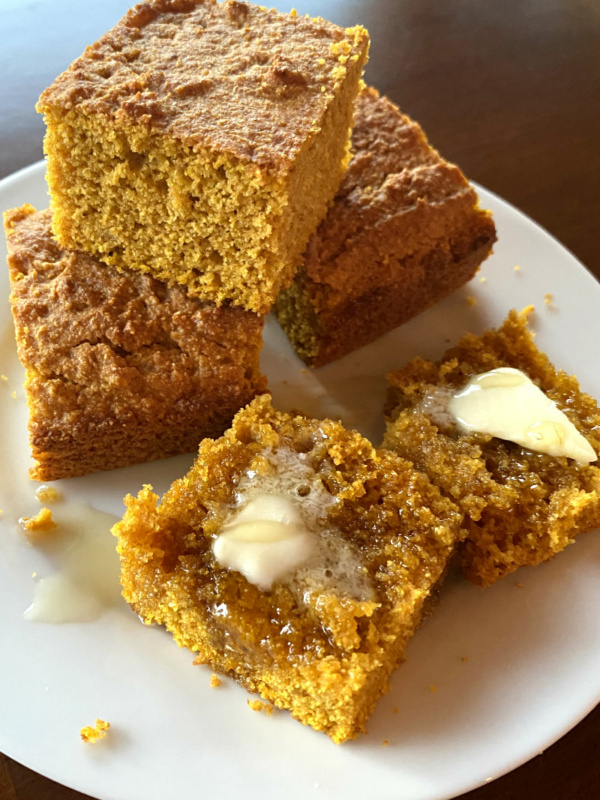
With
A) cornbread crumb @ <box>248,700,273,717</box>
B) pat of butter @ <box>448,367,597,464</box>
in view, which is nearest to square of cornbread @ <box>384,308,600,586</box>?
pat of butter @ <box>448,367,597,464</box>

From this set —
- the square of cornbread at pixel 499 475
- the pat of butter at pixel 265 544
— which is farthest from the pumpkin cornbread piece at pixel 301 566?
the square of cornbread at pixel 499 475

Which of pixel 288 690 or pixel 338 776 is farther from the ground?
pixel 288 690

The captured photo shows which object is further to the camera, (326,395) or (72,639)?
(326,395)

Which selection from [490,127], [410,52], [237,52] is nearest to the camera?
[237,52]

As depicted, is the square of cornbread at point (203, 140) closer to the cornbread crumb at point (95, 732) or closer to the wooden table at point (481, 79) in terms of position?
the wooden table at point (481, 79)

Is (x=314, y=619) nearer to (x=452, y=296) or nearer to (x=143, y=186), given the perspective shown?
(x=143, y=186)

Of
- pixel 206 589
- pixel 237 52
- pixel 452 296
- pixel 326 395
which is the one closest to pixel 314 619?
pixel 206 589

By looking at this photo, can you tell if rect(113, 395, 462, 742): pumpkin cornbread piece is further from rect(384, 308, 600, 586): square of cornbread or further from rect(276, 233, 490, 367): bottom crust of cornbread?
rect(276, 233, 490, 367): bottom crust of cornbread

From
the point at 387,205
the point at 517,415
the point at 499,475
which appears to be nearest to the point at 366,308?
the point at 387,205
